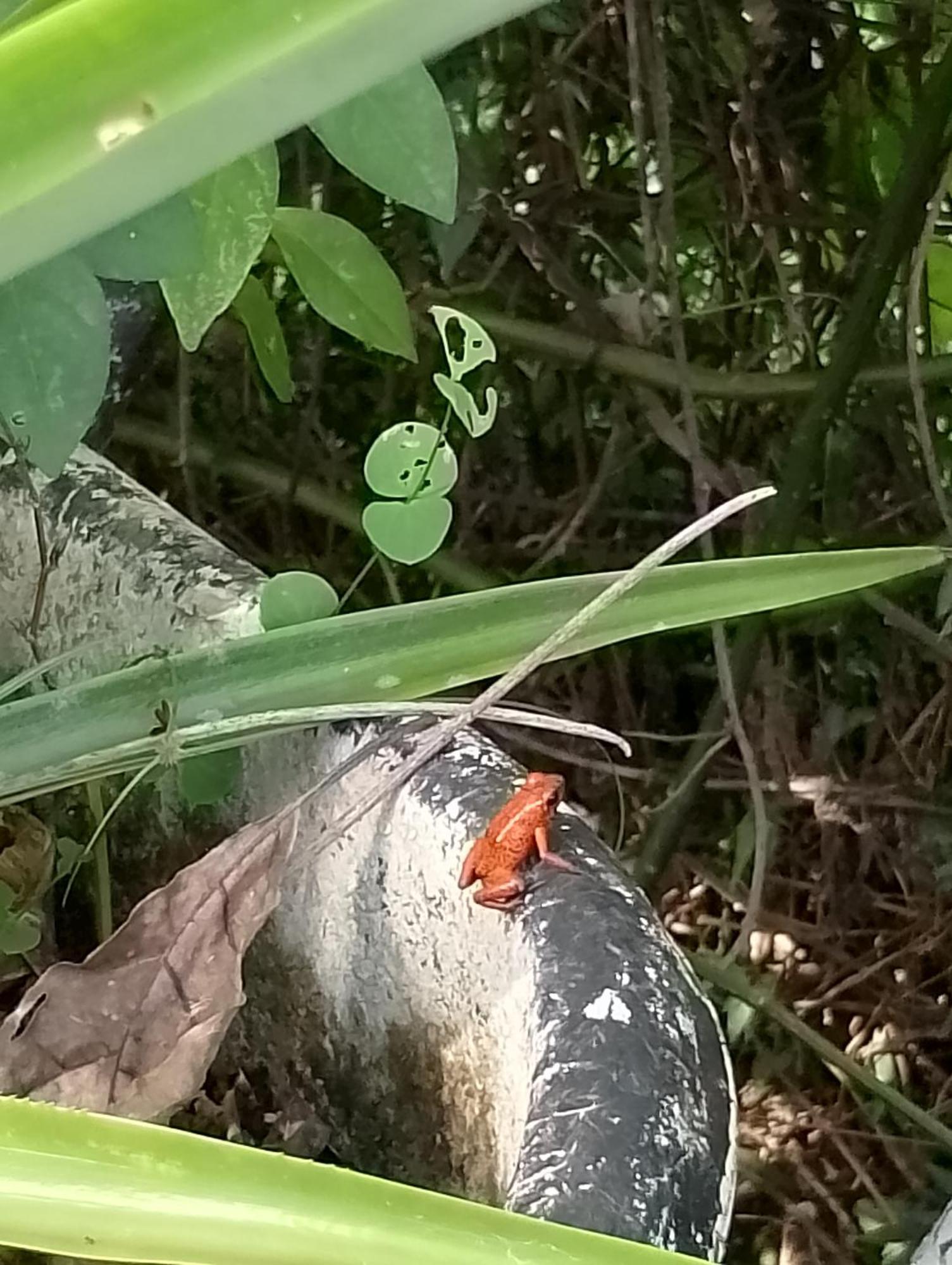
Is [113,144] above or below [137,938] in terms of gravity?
above

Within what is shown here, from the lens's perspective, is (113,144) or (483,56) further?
(483,56)

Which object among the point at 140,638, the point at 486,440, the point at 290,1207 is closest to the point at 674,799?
the point at 486,440

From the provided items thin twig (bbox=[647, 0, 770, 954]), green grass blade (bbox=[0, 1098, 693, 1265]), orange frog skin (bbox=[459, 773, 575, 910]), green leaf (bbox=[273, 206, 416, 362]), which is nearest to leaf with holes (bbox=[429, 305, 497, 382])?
green leaf (bbox=[273, 206, 416, 362])

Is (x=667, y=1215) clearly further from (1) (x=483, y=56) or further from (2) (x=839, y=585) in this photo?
(1) (x=483, y=56)

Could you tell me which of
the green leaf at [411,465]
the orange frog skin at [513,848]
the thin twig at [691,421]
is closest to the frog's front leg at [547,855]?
the orange frog skin at [513,848]

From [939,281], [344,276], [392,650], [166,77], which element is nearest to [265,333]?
[344,276]
